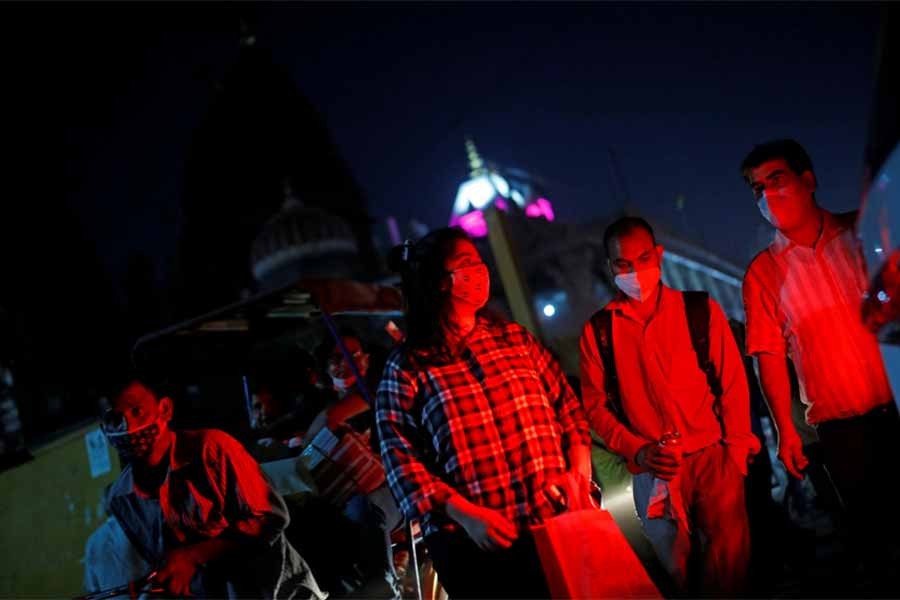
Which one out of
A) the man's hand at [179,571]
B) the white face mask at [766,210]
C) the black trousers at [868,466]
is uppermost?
the white face mask at [766,210]

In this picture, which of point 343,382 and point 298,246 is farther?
point 298,246

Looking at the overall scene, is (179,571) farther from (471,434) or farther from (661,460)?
(661,460)

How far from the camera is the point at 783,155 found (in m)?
3.23

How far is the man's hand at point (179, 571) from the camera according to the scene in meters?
3.87

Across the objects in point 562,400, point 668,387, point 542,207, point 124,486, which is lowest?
point 668,387

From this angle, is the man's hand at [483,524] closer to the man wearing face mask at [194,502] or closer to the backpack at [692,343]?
the backpack at [692,343]

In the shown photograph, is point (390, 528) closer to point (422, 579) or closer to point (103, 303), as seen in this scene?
point (422, 579)

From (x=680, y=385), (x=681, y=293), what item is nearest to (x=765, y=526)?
(x=680, y=385)

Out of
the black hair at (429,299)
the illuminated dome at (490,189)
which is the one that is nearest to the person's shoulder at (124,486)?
the black hair at (429,299)

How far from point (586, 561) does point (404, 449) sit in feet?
2.83

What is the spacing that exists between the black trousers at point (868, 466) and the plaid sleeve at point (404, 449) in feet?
6.69

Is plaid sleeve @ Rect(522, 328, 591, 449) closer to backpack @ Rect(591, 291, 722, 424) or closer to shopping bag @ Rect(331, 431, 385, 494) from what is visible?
backpack @ Rect(591, 291, 722, 424)

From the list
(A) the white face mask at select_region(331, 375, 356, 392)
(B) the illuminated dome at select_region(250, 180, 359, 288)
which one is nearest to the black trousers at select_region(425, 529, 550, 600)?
(A) the white face mask at select_region(331, 375, 356, 392)

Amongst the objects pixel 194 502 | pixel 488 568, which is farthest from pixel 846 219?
pixel 194 502
